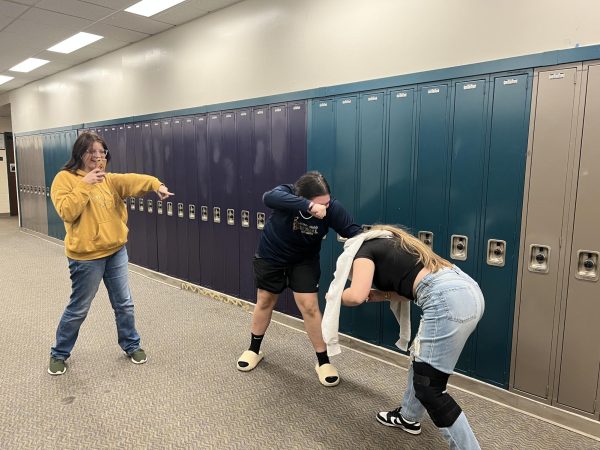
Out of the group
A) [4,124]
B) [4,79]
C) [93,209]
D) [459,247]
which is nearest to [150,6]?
[93,209]

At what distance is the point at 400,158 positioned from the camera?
2863 mm

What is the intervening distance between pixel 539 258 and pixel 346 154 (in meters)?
1.46

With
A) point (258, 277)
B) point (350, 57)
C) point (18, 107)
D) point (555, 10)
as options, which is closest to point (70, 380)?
point (258, 277)

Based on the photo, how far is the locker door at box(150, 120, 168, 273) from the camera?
490 centimetres

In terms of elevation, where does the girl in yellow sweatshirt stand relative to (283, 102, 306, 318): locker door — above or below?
below

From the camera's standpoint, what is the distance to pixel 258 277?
9.28ft

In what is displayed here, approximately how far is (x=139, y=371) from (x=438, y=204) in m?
2.28

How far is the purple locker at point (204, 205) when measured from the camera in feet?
14.3

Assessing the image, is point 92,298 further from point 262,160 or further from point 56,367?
point 262,160

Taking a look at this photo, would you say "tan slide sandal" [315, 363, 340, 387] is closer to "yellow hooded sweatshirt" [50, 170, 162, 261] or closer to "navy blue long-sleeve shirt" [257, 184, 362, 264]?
"navy blue long-sleeve shirt" [257, 184, 362, 264]

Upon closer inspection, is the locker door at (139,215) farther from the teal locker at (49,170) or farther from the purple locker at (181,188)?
the teal locker at (49,170)

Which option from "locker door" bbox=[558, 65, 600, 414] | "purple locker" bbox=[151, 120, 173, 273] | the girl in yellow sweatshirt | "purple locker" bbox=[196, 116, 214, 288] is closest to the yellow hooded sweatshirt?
the girl in yellow sweatshirt

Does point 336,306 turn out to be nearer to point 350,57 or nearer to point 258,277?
point 258,277

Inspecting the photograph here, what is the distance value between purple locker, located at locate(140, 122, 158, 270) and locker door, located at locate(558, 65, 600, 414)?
14.2 ft
